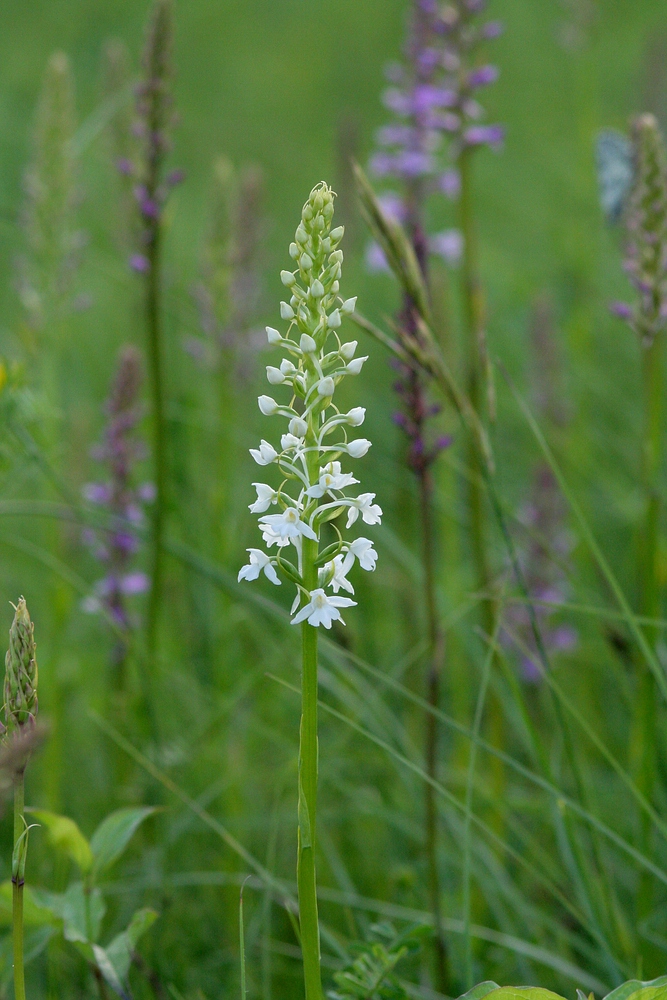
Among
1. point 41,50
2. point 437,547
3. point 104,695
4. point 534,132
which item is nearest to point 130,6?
point 41,50

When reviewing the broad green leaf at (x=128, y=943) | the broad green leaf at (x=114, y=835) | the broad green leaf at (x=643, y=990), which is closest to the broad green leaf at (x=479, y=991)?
the broad green leaf at (x=643, y=990)

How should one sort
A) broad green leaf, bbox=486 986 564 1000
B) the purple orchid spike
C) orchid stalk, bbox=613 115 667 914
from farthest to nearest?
the purple orchid spike
orchid stalk, bbox=613 115 667 914
broad green leaf, bbox=486 986 564 1000

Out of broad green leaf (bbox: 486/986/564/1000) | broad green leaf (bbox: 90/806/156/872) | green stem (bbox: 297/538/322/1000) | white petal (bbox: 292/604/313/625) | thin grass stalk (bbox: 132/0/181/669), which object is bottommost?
broad green leaf (bbox: 486/986/564/1000)

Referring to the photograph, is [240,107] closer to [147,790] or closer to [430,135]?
[430,135]

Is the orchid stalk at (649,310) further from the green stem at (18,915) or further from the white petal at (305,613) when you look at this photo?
the green stem at (18,915)

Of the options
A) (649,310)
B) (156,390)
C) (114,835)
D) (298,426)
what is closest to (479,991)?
(114,835)

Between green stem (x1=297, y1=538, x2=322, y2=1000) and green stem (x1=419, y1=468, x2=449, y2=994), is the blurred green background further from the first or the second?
green stem (x1=297, y1=538, x2=322, y2=1000)

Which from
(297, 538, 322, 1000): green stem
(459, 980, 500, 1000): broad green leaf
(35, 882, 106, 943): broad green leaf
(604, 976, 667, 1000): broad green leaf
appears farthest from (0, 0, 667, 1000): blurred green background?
(297, 538, 322, 1000): green stem
